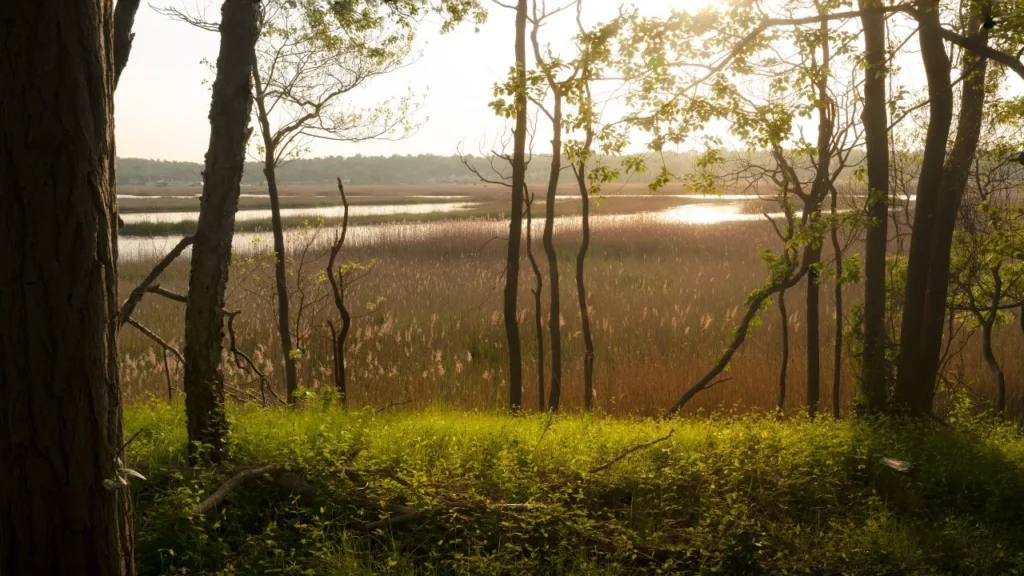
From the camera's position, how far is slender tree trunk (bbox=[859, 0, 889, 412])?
8.83m

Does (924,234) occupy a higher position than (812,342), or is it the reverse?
(924,234)

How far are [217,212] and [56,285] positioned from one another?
2.68 metres

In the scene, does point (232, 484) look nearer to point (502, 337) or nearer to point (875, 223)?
point (875, 223)

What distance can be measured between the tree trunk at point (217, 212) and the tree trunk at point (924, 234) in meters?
7.03

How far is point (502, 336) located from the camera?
48.7ft

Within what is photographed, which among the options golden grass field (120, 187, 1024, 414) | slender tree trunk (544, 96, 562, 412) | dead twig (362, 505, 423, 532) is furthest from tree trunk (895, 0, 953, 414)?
dead twig (362, 505, 423, 532)

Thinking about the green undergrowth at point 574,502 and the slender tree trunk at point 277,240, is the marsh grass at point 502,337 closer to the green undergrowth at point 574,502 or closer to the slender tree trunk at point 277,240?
the slender tree trunk at point 277,240

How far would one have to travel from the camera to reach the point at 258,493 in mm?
5520

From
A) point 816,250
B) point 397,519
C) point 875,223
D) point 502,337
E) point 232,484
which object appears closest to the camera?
point 397,519

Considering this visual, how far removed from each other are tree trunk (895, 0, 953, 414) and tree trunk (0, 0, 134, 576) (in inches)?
323

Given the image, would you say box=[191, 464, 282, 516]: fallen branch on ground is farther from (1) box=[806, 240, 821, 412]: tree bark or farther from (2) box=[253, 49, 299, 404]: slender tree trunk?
(1) box=[806, 240, 821, 412]: tree bark

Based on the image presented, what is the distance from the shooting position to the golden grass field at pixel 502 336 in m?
11.4

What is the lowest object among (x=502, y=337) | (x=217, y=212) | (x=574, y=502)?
(x=502, y=337)

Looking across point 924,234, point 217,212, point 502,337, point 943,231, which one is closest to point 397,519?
point 217,212
